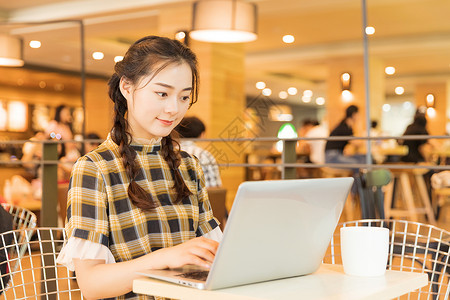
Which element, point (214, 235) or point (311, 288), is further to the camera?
point (214, 235)

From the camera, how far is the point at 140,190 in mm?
1409

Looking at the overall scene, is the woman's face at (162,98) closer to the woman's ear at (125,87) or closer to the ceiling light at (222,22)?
the woman's ear at (125,87)

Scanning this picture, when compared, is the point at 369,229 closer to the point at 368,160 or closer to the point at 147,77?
the point at 147,77

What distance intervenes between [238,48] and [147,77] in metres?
5.17

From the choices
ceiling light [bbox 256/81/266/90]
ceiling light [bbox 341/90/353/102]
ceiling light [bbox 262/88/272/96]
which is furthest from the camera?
ceiling light [bbox 256/81/266/90]

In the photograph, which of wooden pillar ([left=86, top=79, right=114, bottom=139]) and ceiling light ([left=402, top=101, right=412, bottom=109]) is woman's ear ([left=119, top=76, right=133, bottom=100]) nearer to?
ceiling light ([left=402, top=101, right=412, bottom=109])

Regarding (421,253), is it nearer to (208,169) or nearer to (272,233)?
(272,233)

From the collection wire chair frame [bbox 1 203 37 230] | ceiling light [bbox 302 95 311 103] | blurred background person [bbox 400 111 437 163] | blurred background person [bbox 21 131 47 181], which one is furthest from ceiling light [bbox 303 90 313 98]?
wire chair frame [bbox 1 203 37 230]

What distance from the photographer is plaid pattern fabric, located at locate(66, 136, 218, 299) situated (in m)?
1.30

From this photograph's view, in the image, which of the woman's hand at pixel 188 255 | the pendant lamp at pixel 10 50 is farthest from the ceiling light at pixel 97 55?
the woman's hand at pixel 188 255

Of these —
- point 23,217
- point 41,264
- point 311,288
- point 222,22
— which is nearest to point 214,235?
point 311,288

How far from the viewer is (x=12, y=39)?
7172 mm

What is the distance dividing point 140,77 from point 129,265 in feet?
1.41

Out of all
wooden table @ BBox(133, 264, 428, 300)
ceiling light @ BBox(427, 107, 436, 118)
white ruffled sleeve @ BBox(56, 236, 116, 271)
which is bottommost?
wooden table @ BBox(133, 264, 428, 300)
